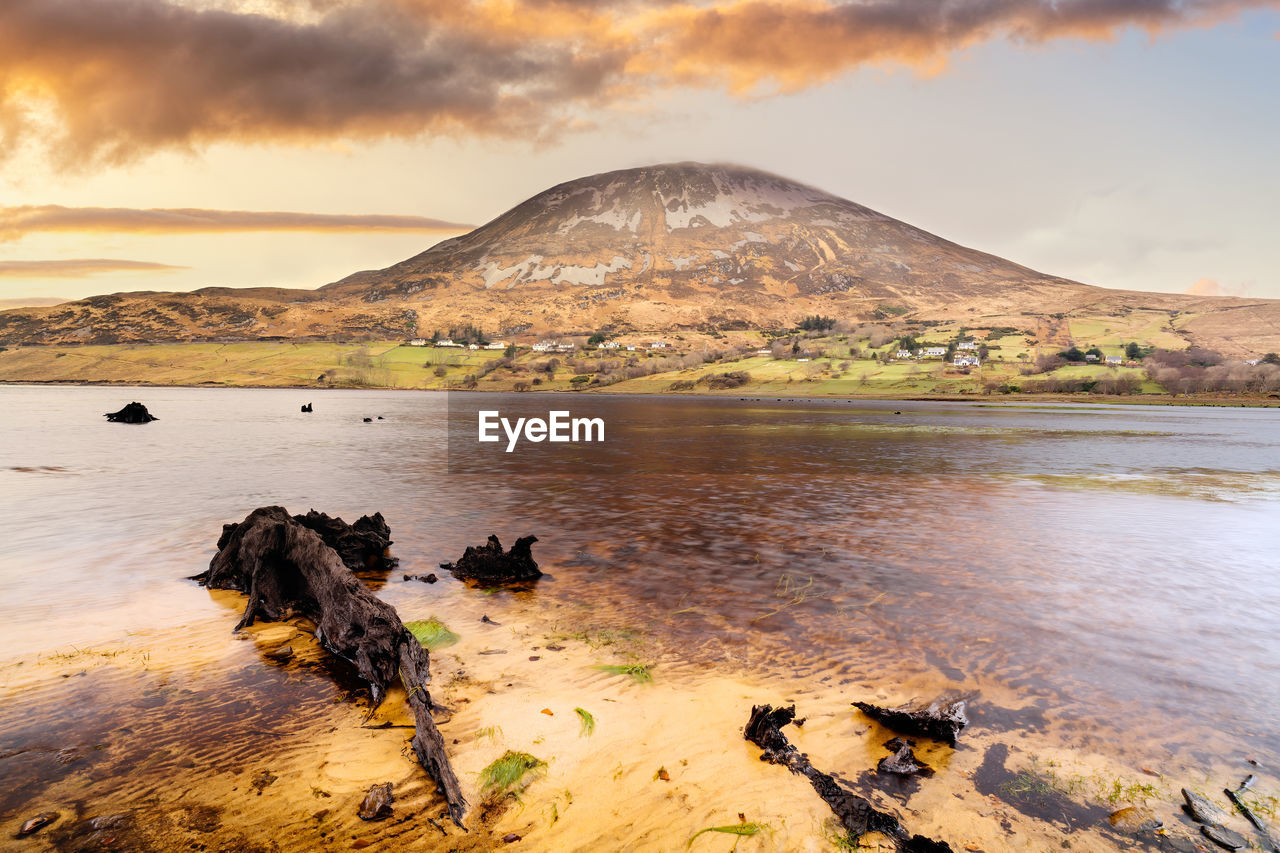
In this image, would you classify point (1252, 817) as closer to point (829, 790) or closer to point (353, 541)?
point (829, 790)

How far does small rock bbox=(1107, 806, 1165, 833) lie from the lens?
565 centimetres

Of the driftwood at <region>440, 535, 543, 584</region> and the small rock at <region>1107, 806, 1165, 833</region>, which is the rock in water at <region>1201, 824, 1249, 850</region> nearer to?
the small rock at <region>1107, 806, 1165, 833</region>

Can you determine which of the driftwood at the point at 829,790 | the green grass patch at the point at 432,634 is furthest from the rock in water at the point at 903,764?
the green grass patch at the point at 432,634

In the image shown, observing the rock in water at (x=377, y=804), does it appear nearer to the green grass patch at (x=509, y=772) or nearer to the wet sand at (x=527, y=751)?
the wet sand at (x=527, y=751)

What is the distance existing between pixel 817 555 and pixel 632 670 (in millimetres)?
8921

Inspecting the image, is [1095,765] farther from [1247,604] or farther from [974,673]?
[1247,604]

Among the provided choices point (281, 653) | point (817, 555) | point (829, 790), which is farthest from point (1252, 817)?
point (281, 653)

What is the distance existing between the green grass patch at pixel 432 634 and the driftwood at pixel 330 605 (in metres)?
1.03

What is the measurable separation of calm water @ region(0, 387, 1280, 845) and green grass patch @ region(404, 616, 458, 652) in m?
2.28

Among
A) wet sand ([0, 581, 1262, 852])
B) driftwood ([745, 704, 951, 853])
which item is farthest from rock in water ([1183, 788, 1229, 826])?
driftwood ([745, 704, 951, 853])

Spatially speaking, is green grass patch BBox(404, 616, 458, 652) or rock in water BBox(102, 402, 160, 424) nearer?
green grass patch BBox(404, 616, 458, 652)

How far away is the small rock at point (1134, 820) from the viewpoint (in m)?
5.65

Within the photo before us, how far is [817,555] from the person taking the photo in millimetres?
16391

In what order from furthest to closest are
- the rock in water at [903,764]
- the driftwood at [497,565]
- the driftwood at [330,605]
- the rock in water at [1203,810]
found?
the driftwood at [497,565] → the driftwood at [330,605] → the rock in water at [903,764] → the rock in water at [1203,810]
